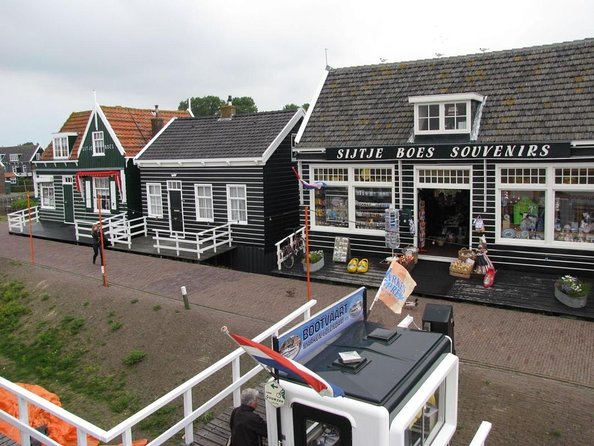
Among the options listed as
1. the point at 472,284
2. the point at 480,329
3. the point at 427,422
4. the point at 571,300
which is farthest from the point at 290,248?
the point at 427,422

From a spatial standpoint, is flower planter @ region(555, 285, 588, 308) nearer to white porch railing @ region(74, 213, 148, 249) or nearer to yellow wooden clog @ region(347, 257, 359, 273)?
yellow wooden clog @ region(347, 257, 359, 273)

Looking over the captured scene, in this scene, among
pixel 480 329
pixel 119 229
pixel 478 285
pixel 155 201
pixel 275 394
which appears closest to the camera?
pixel 275 394

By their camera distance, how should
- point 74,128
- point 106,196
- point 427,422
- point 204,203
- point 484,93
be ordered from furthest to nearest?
1. point 74,128
2. point 106,196
3. point 204,203
4. point 484,93
5. point 427,422

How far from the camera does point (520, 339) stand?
11.7 metres

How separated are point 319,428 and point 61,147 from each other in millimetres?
26934

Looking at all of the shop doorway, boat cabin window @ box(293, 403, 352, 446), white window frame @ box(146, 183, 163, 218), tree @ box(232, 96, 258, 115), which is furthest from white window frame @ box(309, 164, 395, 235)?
tree @ box(232, 96, 258, 115)

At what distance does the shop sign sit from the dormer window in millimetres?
568

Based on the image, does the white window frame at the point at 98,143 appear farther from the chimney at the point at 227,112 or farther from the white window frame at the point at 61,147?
the chimney at the point at 227,112

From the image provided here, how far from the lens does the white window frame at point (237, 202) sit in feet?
67.4

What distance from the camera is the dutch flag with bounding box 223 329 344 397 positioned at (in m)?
4.64

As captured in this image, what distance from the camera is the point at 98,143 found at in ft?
84.7

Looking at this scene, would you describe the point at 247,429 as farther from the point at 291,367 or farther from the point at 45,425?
the point at 45,425

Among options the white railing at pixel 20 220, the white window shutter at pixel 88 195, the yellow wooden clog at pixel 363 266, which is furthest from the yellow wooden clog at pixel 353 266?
the white railing at pixel 20 220

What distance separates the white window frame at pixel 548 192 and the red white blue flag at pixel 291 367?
1156 cm
